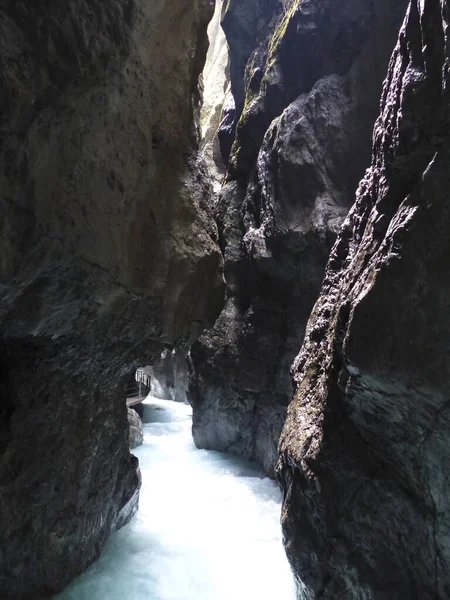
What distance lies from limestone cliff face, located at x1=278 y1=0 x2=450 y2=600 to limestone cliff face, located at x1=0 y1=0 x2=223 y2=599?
2.23m

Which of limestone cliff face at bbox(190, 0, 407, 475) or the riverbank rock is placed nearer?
limestone cliff face at bbox(190, 0, 407, 475)

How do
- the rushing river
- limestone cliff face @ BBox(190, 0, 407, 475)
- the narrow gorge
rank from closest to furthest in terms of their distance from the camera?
the narrow gorge
the rushing river
limestone cliff face @ BBox(190, 0, 407, 475)

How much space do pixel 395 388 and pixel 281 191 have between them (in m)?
9.38

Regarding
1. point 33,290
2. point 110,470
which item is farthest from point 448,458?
point 110,470

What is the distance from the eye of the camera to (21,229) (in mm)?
3174

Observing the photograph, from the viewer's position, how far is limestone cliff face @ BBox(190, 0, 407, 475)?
11.3 meters

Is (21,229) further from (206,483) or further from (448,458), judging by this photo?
(206,483)

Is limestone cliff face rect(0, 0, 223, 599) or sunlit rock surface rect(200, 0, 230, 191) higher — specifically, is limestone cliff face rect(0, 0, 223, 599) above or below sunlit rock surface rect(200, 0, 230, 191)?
below

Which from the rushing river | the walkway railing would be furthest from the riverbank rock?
the walkway railing

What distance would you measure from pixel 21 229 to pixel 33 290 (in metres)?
0.72

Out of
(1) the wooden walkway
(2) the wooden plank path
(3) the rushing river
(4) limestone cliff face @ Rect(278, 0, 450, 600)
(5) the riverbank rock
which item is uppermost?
(4) limestone cliff face @ Rect(278, 0, 450, 600)

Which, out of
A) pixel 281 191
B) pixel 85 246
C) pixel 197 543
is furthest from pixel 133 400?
pixel 85 246

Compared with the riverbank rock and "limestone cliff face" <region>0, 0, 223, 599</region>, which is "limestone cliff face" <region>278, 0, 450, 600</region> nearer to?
"limestone cliff face" <region>0, 0, 223, 599</region>

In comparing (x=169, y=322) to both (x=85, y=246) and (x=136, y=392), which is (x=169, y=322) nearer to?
(x=85, y=246)
